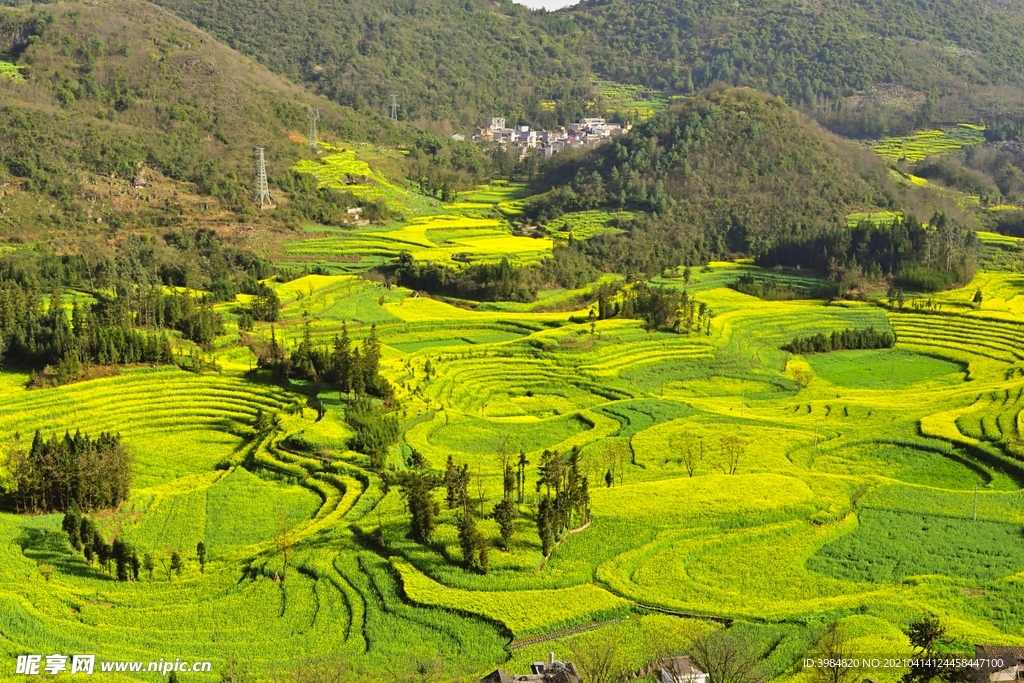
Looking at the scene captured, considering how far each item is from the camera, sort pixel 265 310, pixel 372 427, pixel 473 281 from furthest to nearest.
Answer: pixel 473 281 → pixel 265 310 → pixel 372 427

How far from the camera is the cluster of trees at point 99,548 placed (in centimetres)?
3003

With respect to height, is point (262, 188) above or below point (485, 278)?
above

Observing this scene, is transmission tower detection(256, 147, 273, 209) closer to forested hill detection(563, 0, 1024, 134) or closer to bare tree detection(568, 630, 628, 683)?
bare tree detection(568, 630, 628, 683)

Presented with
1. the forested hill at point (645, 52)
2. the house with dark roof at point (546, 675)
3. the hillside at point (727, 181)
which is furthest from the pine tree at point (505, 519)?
the forested hill at point (645, 52)

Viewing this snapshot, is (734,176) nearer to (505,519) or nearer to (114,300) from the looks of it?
(114,300)

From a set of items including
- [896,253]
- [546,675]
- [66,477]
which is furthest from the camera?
[896,253]

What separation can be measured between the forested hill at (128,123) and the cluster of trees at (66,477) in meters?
36.2

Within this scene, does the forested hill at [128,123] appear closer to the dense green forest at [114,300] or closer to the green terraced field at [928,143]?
the dense green forest at [114,300]

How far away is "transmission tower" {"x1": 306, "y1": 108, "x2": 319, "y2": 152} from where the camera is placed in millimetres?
96000

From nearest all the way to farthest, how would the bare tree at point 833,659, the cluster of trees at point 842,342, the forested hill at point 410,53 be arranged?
the bare tree at point 833,659 → the cluster of trees at point 842,342 → the forested hill at point 410,53

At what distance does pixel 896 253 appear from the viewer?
7550 centimetres

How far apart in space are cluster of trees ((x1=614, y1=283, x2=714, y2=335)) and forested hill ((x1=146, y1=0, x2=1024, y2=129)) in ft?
248

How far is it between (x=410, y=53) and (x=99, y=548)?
128 m

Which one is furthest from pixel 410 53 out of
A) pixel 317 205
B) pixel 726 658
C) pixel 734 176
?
pixel 726 658
